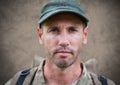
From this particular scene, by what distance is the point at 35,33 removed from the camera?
2.40 meters

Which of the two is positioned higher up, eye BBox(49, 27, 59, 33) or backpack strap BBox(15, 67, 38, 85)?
eye BBox(49, 27, 59, 33)

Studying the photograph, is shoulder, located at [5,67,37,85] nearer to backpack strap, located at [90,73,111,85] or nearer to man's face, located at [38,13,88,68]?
man's face, located at [38,13,88,68]

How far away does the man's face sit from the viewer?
1.15 meters

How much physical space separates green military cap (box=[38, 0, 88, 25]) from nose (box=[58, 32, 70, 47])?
79 mm

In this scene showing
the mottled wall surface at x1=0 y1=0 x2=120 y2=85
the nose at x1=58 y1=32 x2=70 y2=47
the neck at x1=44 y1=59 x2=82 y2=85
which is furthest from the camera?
the mottled wall surface at x1=0 y1=0 x2=120 y2=85

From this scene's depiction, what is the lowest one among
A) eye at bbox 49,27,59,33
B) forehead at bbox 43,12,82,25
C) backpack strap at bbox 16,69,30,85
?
backpack strap at bbox 16,69,30,85

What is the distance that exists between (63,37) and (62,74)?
0.16 m

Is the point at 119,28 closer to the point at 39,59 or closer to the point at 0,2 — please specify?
the point at 0,2

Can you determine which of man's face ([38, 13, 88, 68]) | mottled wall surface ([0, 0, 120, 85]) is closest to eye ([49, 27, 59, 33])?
man's face ([38, 13, 88, 68])

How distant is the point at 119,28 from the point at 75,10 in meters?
1.30

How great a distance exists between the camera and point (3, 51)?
96.0 inches

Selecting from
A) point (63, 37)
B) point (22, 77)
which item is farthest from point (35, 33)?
point (63, 37)

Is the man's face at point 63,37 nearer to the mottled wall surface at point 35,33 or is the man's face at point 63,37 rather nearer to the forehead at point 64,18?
the forehead at point 64,18

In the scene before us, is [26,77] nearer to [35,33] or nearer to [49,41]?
[49,41]
